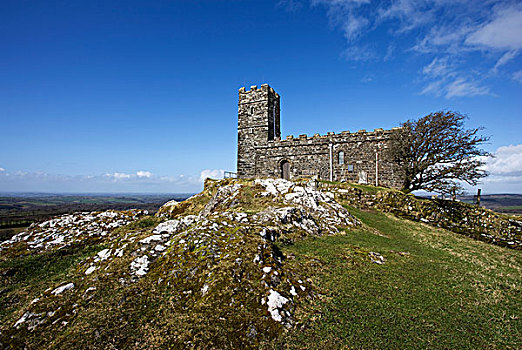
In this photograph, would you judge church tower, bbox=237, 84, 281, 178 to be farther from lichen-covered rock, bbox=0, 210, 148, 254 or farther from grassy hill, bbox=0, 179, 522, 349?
grassy hill, bbox=0, 179, 522, 349

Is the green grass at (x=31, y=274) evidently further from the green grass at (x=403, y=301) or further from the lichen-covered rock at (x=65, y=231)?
the green grass at (x=403, y=301)

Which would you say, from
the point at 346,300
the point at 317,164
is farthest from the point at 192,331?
the point at 317,164

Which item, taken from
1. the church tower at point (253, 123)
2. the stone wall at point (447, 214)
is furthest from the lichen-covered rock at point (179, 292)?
the church tower at point (253, 123)

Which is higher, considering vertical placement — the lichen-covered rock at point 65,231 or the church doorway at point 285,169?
the church doorway at point 285,169

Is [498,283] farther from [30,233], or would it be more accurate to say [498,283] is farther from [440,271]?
[30,233]

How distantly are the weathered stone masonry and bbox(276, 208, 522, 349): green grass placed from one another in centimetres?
1695

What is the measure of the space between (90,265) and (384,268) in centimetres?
1031

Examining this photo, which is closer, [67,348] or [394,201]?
[67,348]

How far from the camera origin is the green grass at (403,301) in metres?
4.97

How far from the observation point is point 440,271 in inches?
352

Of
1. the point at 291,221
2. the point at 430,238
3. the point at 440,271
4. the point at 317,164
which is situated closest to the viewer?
the point at 440,271

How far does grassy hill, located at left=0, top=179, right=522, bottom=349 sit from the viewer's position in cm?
489

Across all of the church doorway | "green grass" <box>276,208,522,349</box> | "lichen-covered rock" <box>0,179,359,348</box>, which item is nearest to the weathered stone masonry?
the church doorway

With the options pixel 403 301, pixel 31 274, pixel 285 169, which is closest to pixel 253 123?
pixel 285 169
